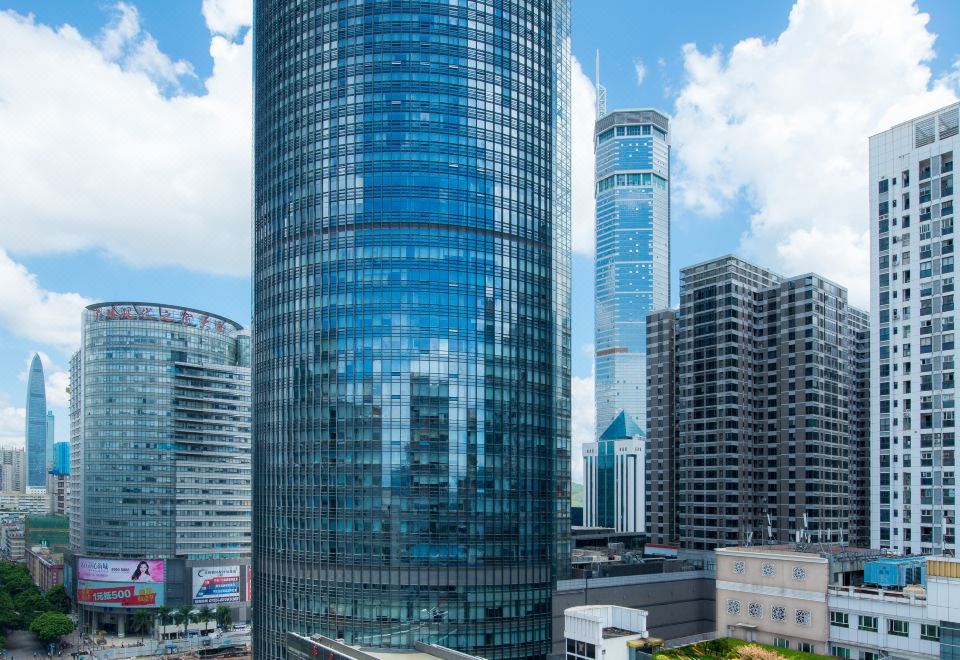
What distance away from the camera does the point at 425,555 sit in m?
114

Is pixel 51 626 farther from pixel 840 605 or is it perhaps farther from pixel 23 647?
pixel 840 605

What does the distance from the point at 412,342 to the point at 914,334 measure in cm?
7088

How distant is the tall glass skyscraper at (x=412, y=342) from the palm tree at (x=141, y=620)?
8259cm

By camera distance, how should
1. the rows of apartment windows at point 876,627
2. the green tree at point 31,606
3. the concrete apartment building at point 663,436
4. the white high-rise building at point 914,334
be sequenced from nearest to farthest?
the rows of apartment windows at point 876,627 → the white high-rise building at point 914,334 → the concrete apartment building at point 663,436 → the green tree at point 31,606

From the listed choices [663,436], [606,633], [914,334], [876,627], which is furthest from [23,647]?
[914,334]

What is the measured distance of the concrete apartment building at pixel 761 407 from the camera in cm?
17088

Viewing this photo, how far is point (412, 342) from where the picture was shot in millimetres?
117062

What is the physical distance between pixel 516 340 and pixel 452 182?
26246 millimetres

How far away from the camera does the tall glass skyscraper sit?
115 metres

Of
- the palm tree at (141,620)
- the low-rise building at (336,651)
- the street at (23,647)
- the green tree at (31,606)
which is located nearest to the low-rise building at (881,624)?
the low-rise building at (336,651)

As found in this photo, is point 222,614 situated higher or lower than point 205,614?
lower

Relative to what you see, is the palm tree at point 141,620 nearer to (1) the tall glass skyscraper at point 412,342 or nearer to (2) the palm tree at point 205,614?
(2) the palm tree at point 205,614

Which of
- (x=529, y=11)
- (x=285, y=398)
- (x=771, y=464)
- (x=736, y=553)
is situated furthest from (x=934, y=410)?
(x=285, y=398)

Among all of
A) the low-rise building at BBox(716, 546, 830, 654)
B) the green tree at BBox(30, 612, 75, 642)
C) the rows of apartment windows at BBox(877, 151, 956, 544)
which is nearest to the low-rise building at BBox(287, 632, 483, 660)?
the low-rise building at BBox(716, 546, 830, 654)
